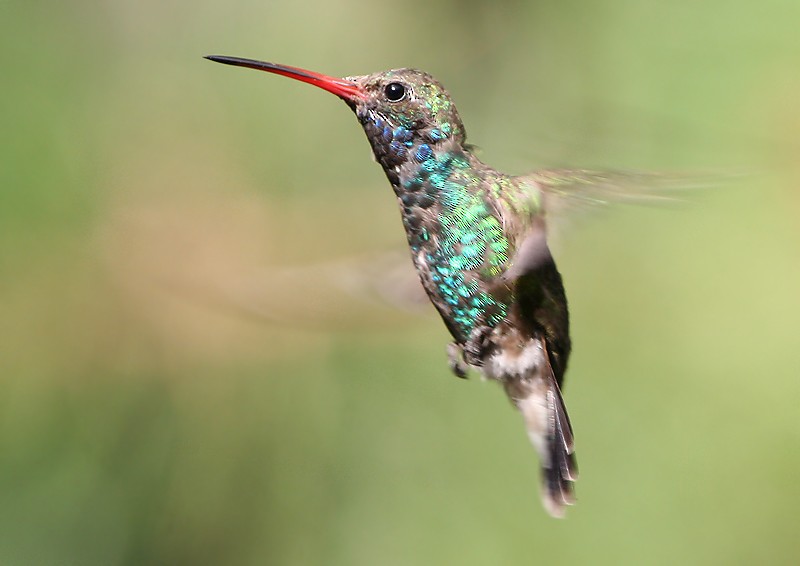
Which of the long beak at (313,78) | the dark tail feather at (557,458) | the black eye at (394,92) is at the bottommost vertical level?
the dark tail feather at (557,458)

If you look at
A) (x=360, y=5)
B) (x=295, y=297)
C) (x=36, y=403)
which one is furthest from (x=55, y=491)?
(x=360, y=5)

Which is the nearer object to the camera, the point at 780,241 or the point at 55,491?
the point at 55,491

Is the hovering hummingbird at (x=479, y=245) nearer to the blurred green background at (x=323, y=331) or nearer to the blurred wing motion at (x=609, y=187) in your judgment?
the blurred wing motion at (x=609, y=187)

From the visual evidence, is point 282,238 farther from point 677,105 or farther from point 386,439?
point 677,105

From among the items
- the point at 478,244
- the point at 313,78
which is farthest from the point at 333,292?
the point at 313,78

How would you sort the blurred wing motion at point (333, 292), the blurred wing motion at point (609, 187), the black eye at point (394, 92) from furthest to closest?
1. the blurred wing motion at point (333, 292)
2. the black eye at point (394, 92)
3. the blurred wing motion at point (609, 187)

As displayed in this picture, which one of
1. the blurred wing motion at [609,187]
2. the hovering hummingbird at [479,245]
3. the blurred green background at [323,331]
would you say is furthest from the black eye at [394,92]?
the blurred green background at [323,331]

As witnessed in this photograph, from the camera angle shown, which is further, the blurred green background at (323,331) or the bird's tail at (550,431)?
the blurred green background at (323,331)
